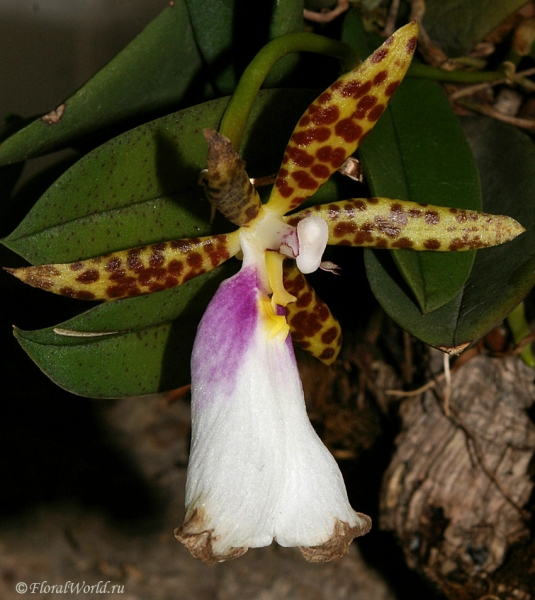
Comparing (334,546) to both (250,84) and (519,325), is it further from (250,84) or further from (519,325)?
Result: (519,325)

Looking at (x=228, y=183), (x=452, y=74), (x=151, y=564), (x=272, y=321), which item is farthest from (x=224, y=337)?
(x=151, y=564)

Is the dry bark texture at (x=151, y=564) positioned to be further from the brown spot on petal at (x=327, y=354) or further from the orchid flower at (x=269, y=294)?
the orchid flower at (x=269, y=294)

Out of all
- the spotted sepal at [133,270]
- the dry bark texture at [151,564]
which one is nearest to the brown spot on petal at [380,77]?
the spotted sepal at [133,270]

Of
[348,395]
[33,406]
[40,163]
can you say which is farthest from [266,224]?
[40,163]

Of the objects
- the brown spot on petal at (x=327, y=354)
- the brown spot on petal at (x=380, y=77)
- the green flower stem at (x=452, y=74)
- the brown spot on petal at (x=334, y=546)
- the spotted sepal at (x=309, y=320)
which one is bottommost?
the brown spot on petal at (x=334, y=546)

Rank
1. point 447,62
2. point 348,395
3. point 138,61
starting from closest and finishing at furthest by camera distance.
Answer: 1. point 138,61
2. point 447,62
3. point 348,395

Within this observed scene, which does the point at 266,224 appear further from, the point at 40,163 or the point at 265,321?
the point at 40,163
